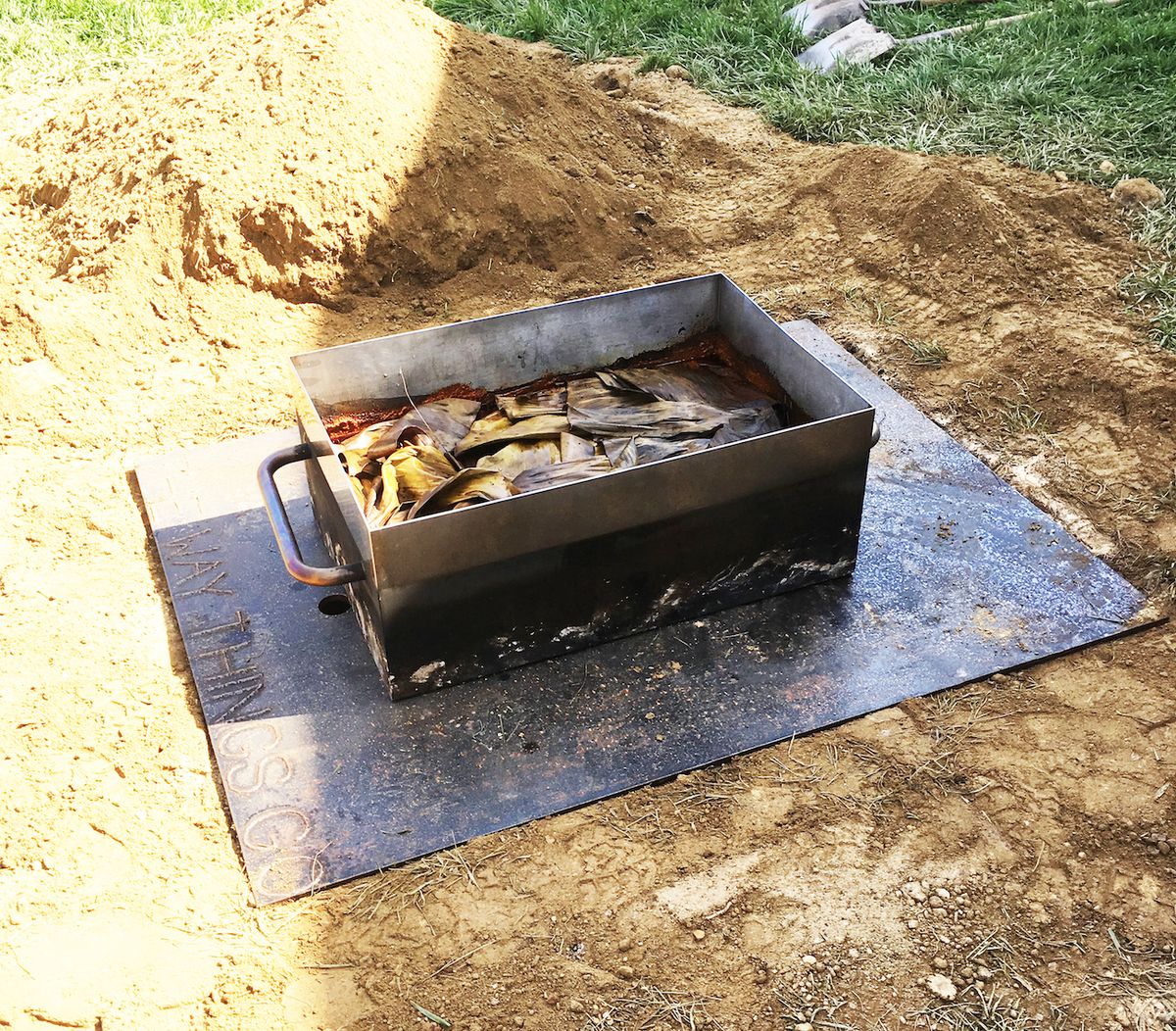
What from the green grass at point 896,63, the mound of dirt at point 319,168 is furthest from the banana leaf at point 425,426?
the green grass at point 896,63

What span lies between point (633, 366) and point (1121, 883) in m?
2.23

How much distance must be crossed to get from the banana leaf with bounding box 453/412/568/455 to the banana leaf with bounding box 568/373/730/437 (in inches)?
2.6

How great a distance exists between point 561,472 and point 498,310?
2.13 metres

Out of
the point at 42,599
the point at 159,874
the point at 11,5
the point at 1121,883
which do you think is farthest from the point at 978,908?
the point at 11,5

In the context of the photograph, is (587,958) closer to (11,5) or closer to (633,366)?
(633,366)

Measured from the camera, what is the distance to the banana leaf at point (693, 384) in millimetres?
3857

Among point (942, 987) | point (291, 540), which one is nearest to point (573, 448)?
point (291, 540)

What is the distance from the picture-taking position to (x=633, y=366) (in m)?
4.14

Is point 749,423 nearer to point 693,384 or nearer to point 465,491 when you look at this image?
point 693,384

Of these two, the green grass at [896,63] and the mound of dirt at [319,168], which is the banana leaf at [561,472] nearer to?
the mound of dirt at [319,168]

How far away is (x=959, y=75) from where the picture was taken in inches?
287

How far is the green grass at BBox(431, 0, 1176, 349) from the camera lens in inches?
251

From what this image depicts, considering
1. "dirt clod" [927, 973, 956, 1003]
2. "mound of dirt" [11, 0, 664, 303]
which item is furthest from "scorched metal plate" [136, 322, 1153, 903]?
"mound of dirt" [11, 0, 664, 303]

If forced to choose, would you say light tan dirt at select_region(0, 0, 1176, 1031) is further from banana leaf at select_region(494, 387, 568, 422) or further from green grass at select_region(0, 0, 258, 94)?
banana leaf at select_region(494, 387, 568, 422)
